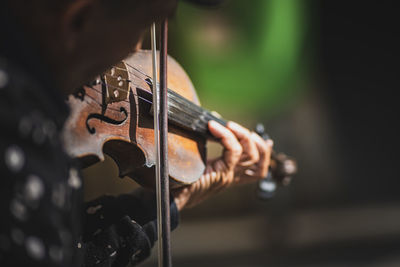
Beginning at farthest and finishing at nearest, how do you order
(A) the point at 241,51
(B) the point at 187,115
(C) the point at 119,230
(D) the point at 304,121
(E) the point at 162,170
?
(D) the point at 304,121, (A) the point at 241,51, (B) the point at 187,115, (C) the point at 119,230, (E) the point at 162,170

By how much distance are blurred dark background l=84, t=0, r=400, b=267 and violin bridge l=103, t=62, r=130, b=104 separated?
2549 millimetres

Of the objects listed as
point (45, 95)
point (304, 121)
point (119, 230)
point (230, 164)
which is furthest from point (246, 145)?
point (304, 121)

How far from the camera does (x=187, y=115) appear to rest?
110 cm

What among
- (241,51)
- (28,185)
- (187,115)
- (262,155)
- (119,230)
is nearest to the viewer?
(28,185)

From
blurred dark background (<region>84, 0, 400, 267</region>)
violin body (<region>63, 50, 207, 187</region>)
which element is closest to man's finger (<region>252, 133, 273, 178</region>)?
violin body (<region>63, 50, 207, 187</region>)

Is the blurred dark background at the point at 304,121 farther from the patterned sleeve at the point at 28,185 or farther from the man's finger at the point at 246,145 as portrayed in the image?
the patterned sleeve at the point at 28,185

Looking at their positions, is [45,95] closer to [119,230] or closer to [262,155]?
[119,230]

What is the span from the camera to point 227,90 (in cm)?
364

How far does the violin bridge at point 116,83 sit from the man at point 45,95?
283 mm

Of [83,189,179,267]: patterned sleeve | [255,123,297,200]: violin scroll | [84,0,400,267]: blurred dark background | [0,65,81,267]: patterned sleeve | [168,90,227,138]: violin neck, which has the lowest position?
[0,65,81,267]: patterned sleeve

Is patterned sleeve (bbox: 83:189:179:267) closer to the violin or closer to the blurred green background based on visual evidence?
the violin

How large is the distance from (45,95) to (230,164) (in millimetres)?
841

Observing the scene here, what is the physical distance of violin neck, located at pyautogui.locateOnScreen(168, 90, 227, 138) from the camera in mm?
1044

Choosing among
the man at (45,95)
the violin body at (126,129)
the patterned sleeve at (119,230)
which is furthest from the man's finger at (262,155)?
the man at (45,95)
